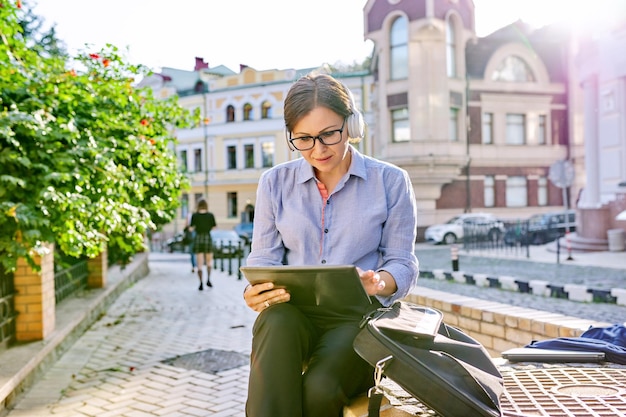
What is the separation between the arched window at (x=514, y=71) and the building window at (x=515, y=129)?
2011 mm

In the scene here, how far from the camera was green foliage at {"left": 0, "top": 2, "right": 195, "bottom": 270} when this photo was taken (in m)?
4.86

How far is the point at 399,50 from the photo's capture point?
30984 mm

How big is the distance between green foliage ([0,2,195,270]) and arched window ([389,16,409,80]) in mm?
23799

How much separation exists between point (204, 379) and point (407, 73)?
2694cm

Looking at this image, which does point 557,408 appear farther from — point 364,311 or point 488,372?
point 364,311

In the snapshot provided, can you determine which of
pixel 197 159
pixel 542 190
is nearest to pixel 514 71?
pixel 542 190

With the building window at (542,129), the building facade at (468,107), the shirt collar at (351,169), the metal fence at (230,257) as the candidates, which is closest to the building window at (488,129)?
the building facade at (468,107)

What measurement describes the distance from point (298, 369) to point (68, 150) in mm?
3987

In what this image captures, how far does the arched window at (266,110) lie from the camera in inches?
1741

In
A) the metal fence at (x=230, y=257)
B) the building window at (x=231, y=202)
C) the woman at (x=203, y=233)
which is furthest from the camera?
the building window at (x=231, y=202)

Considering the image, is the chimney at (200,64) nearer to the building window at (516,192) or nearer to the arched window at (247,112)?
the arched window at (247,112)

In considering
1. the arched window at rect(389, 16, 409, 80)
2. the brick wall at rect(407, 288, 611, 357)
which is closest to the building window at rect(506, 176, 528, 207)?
the arched window at rect(389, 16, 409, 80)

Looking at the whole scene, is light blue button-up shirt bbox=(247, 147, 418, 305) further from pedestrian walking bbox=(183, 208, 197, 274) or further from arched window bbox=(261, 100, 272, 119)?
arched window bbox=(261, 100, 272, 119)

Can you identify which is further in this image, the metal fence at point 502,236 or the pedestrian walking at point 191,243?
the metal fence at point 502,236
